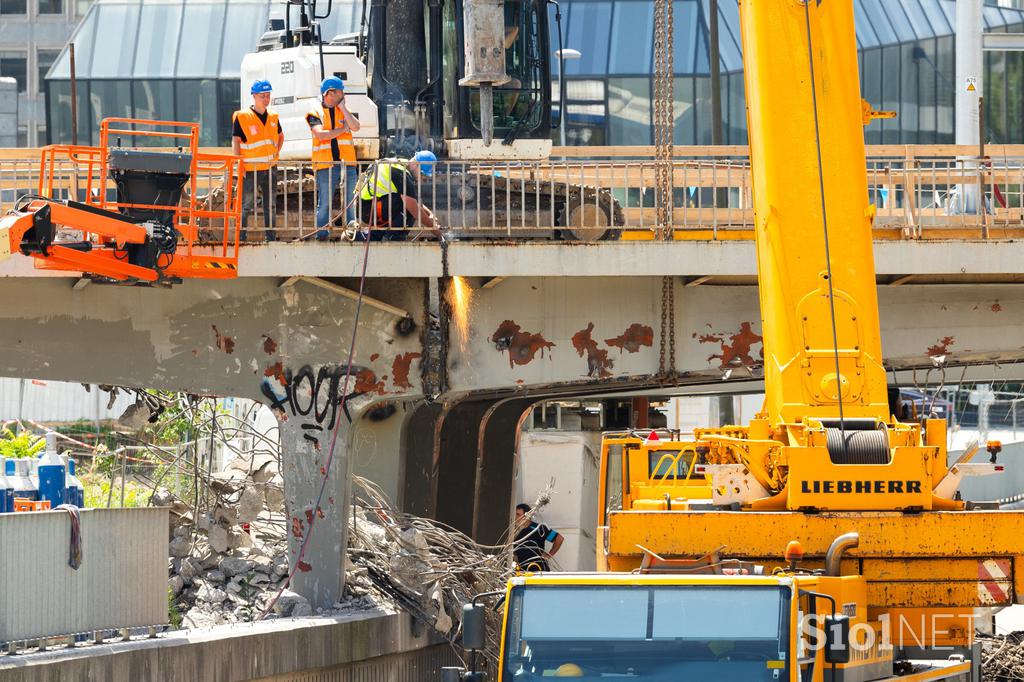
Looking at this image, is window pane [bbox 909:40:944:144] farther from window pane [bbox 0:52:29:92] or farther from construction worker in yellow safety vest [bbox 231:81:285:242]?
construction worker in yellow safety vest [bbox 231:81:285:242]

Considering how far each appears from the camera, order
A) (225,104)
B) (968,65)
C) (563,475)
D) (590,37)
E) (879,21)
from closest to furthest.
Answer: (563,475) → (968,65) → (590,37) → (879,21) → (225,104)

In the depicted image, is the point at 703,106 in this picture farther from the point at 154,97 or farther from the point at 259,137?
the point at 259,137

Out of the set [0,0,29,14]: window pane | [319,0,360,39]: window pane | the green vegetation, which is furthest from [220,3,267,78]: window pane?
the green vegetation

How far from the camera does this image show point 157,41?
165ft

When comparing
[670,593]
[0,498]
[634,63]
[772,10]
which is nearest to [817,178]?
[772,10]

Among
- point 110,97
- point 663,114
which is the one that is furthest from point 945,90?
point 663,114

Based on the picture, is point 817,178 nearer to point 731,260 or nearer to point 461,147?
point 731,260

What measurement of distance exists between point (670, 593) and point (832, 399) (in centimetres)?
256

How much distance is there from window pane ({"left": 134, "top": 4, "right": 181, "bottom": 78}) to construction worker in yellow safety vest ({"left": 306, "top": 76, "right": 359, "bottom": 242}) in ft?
108

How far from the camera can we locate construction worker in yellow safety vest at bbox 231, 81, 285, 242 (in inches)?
668

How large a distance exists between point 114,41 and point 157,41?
1.26 metres

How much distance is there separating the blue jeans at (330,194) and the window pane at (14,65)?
50.1 metres

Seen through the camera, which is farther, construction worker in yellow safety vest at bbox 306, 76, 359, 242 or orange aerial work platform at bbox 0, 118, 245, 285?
construction worker in yellow safety vest at bbox 306, 76, 359, 242

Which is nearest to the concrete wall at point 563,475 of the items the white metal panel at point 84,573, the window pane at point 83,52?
the white metal panel at point 84,573
